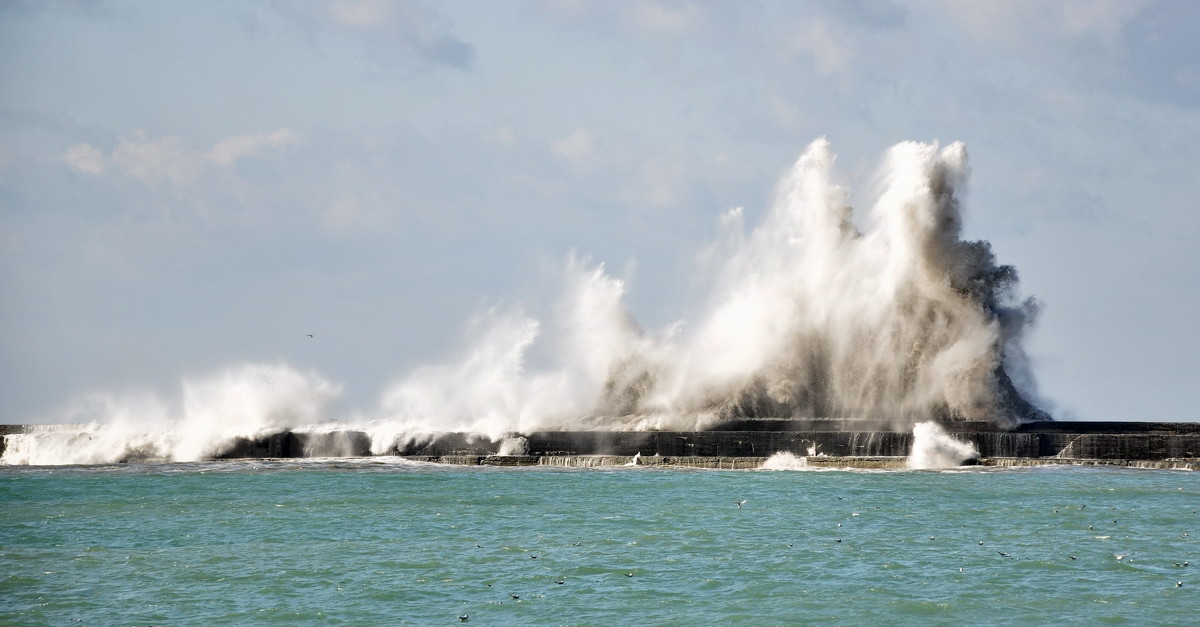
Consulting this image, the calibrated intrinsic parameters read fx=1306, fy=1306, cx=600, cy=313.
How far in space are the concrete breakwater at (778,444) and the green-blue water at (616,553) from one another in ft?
12.8

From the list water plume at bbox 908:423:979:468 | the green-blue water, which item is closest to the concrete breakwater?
water plume at bbox 908:423:979:468

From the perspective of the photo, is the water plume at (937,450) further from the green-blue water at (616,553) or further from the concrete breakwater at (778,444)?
the green-blue water at (616,553)

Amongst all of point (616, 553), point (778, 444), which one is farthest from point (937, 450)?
point (616, 553)

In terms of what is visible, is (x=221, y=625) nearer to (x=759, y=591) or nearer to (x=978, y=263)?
(x=759, y=591)

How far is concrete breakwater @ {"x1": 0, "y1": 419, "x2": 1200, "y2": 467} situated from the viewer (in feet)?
101

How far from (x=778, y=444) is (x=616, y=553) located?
1716cm

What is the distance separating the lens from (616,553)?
1600cm

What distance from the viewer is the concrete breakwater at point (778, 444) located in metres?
30.9

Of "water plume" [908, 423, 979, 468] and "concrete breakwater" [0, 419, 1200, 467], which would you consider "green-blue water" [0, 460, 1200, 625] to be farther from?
"concrete breakwater" [0, 419, 1200, 467]

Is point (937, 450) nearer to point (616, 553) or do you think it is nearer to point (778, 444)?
point (778, 444)

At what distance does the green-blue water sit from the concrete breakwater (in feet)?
12.8

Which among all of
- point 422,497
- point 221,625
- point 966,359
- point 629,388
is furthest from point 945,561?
point 629,388

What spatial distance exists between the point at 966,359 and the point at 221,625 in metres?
27.1

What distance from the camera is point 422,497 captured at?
80.2 ft
